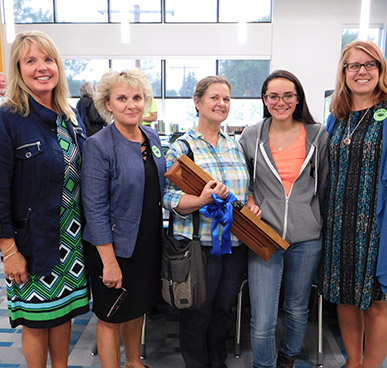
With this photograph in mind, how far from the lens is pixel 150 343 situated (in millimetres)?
2199

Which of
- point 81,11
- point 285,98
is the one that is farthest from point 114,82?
point 81,11

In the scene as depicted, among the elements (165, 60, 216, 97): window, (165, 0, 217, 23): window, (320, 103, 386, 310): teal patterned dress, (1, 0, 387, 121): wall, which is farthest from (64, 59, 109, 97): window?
(320, 103, 386, 310): teal patterned dress

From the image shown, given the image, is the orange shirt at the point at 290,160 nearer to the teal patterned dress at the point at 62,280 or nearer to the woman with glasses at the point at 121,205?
the woman with glasses at the point at 121,205

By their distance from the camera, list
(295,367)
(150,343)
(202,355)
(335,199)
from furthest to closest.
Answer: (150,343), (295,367), (202,355), (335,199)

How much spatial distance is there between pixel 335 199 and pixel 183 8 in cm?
801

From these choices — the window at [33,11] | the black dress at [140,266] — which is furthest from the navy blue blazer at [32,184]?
the window at [33,11]

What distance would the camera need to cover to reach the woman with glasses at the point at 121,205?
1.46 metres

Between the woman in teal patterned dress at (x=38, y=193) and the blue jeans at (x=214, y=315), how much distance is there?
579 mm

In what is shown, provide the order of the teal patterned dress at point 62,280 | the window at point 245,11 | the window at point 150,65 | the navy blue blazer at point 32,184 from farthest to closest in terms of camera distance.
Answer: the window at point 150,65
the window at point 245,11
the teal patterned dress at point 62,280
the navy blue blazer at point 32,184

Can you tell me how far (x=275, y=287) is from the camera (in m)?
1.65

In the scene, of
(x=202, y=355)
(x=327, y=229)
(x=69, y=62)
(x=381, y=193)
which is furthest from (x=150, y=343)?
(x=69, y=62)

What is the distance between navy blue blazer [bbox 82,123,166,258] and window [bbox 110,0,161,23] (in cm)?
772

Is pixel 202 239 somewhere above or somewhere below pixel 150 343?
Result: above

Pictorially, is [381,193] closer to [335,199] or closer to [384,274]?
[335,199]
